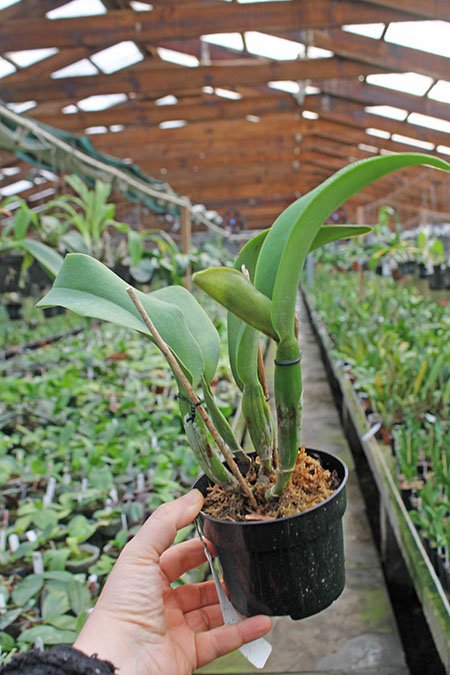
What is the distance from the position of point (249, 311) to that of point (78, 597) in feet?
3.27

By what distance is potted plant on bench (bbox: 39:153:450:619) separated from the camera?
50 centimetres

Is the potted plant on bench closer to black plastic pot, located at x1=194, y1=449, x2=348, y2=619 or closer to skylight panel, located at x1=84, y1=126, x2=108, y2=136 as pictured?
black plastic pot, located at x1=194, y1=449, x2=348, y2=619

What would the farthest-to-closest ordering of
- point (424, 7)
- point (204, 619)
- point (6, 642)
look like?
point (424, 7) → point (6, 642) → point (204, 619)

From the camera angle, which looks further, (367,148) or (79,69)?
(367,148)

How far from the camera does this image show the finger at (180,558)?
33.0 inches

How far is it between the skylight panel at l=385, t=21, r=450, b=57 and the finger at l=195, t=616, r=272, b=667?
4662 mm

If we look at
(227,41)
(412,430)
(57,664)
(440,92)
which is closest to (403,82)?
(440,92)

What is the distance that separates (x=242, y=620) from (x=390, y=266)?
13.1 feet

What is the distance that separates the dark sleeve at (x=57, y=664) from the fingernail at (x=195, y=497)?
0.60 feet

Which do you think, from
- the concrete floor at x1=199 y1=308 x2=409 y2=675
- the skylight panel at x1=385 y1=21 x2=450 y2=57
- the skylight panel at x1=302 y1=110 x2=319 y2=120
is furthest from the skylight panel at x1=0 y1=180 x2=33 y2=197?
the concrete floor at x1=199 y1=308 x2=409 y2=675

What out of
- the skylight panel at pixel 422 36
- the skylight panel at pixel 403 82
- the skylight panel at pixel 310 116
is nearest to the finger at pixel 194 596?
the skylight panel at pixel 422 36

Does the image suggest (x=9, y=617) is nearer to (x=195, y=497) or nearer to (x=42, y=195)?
(x=195, y=497)

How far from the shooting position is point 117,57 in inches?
231

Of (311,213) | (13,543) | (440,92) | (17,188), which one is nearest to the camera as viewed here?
(311,213)
